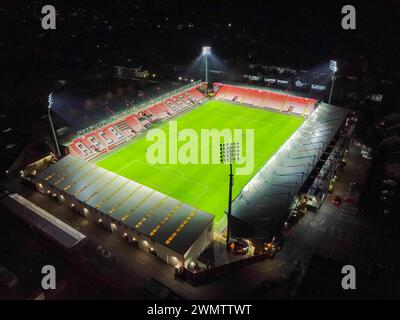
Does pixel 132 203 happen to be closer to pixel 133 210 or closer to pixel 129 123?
pixel 133 210

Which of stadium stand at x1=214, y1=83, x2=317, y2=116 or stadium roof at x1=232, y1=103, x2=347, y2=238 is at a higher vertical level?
stadium stand at x1=214, y1=83, x2=317, y2=116

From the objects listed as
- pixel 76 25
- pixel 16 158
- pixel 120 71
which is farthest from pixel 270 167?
pixel 76 25

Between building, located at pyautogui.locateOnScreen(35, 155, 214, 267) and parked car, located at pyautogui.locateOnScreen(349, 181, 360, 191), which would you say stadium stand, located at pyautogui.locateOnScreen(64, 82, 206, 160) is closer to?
building, located at pyautogui.locateOnScreen(35, 155, 214, 267)

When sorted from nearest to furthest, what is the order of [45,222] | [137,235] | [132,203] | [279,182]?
[137,235] < [45,222] < [132,203] < [279,182]

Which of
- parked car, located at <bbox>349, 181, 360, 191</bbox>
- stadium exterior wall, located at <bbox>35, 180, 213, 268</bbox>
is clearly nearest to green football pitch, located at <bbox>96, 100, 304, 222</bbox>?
stadium exterior wall, located at <bbox>35, 180, 213, 268</bbox>

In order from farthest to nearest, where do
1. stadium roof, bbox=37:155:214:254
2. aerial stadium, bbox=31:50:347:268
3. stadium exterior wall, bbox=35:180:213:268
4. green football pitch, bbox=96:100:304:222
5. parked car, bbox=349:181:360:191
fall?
green football pitch, bbox=96:100:304:222, parked car, bbox=349:181:360:191, aerial stadium, bbox=31:50:347:268, stadium roof, bbox=37:155:214:254, stadium exterior wall, bbox=35:180:213:268

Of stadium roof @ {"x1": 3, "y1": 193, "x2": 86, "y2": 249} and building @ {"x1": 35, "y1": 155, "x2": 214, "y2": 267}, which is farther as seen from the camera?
stadium roof @ {"x1": 3, "y1": 193, "x2": 86, "y2": 249}

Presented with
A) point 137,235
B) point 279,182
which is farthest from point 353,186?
point 137,235
